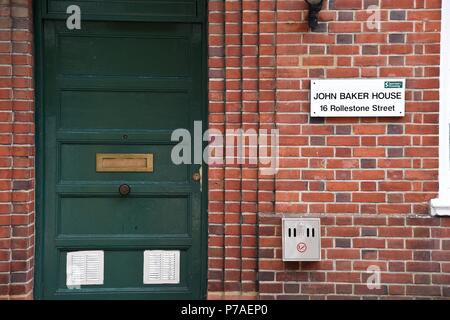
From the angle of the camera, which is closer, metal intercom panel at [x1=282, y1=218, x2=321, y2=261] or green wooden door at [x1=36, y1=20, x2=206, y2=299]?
metal intercom panel at [x1=282, y1=218, x2=321, y2=261]

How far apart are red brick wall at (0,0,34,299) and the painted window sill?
289cm

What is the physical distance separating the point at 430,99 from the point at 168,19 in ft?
6.60

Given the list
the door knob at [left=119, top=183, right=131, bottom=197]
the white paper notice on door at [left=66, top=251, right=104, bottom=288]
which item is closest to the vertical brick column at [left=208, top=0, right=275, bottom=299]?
the door knob at [left=119, top=183, right=131, bottom=197]

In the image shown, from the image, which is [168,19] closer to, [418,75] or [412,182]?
[418,75]

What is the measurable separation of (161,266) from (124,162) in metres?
0.85

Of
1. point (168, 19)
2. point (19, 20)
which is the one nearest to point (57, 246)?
point (19, 20)

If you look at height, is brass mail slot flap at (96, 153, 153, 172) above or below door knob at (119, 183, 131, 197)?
above

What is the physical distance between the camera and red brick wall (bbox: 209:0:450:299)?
3.56 m

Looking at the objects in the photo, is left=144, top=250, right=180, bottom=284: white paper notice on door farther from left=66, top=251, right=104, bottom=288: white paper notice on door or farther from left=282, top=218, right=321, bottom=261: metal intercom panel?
left=282, top=218, right=321, bottom=261: metal intercom panel

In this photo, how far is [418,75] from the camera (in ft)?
11.7

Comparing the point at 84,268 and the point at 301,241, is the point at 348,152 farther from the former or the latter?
the point at 84,268

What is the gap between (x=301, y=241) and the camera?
355 centimetres

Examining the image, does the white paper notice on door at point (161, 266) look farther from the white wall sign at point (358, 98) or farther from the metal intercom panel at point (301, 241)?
the white wall sign at point (358, 98)

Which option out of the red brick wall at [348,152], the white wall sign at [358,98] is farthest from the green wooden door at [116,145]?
the white wall sign at [358,98]
